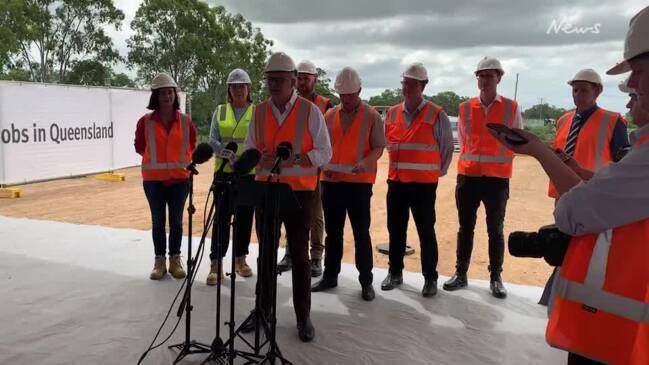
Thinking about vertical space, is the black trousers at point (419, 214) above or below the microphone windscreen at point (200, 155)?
below

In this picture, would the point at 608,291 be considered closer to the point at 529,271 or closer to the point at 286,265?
the point at 286,265

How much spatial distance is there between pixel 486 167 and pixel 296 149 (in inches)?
67.9

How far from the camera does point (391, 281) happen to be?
166 inches

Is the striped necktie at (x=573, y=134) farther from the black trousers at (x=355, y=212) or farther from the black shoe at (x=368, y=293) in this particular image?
the black shoe at (x=368, y=293)

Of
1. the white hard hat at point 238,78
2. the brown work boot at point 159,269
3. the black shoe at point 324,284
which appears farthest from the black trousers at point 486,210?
the brown work boot at point 159,269

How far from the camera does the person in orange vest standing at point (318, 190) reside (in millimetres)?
4656

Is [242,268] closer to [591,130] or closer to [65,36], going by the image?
[591,130]

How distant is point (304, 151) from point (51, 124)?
8013 mm

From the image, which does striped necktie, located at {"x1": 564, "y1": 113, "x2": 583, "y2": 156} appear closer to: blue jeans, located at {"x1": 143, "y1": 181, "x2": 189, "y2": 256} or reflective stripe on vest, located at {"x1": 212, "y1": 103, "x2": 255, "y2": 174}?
reflective stripe on vest, located at {"x1": 212, "y1": 103, "x2": 255, "y2": 174}

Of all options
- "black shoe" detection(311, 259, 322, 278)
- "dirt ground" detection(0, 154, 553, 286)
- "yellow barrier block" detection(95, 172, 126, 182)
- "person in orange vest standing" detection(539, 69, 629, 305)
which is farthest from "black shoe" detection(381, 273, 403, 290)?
"yellow barrier block" detection(95, 172, 126, 182)

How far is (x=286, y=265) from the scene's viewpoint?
4672 mm

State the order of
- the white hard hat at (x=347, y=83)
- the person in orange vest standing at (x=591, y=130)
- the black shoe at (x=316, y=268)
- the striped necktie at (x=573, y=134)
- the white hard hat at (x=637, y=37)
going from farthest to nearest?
the black shoe at (x=316, y=268), the white hard hat at (x=347, y=83), the striped necktie at (x=573, y=134), the person in orange vest standing at (x=591, y=130), the white hard hat at (x=637, y=37)

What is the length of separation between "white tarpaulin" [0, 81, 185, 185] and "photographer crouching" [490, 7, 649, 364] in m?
9.53

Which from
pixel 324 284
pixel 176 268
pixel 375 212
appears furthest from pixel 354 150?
pixel 375 212
